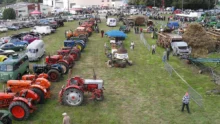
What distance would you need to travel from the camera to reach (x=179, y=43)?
25500 mm

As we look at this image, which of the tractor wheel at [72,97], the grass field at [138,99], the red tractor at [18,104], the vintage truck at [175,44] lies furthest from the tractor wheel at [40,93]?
the vintage truck at [175,44]

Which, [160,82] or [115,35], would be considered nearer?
[160,82]

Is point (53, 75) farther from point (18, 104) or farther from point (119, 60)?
point (119, 60)

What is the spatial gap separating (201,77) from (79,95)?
9.62 meters

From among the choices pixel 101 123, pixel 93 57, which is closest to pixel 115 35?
pixel 93 57

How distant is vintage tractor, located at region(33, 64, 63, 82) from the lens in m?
17.5

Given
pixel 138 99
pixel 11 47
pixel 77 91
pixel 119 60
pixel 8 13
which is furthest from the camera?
pixel 8 13

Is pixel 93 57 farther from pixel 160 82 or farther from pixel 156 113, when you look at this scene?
pixel 156 113

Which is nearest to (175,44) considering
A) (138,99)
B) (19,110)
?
(138,99)

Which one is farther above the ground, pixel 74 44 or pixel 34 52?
pixel 74 44

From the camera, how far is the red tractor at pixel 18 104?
11.7 m

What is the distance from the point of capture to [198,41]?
2344 centimetres

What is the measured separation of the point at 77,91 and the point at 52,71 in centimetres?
475

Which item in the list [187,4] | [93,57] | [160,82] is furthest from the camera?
[187,4]
